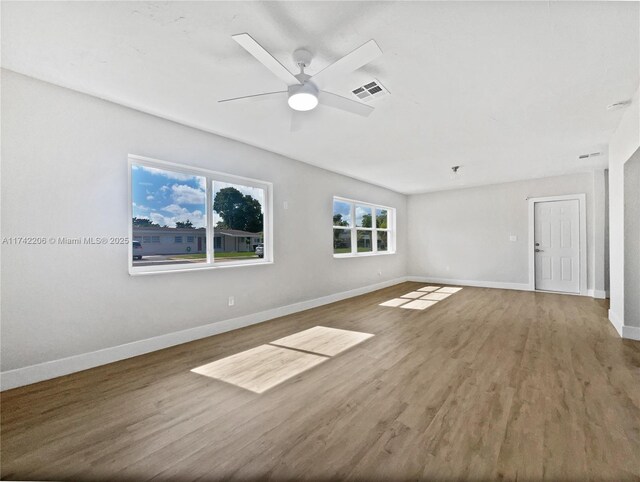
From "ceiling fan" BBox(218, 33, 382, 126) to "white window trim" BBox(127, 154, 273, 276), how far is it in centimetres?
170

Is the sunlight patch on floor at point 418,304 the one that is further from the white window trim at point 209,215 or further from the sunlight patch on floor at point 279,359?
the white window trim at point 209,215

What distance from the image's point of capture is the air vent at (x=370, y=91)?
103 inches

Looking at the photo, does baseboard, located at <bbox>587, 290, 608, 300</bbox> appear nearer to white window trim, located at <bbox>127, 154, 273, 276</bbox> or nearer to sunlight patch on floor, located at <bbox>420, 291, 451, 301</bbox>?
sunlight patch on floor, located at <bbox>420, 291, 451, 301</bbox>

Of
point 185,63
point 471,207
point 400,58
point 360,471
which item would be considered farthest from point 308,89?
point 471,207

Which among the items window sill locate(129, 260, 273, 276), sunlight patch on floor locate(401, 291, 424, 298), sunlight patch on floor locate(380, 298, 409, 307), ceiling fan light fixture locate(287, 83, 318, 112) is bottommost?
sunlight patch on floor locate(401, 291, 424, 298)

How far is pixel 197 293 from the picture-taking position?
3559 mm

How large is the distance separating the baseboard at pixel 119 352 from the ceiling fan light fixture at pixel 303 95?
113 inches

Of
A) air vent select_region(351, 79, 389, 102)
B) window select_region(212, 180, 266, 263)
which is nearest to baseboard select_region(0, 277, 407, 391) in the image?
window select_region(212, 180, 266, 263)

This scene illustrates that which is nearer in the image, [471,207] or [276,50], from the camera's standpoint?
[276,50]

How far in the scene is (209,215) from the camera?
12.5 feet

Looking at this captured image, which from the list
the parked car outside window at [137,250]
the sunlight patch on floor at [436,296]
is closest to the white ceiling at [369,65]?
the parked car outside window at [137,250]

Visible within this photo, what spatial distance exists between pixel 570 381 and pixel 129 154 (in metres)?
4.73

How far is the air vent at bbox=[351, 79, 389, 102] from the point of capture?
260 centimetres

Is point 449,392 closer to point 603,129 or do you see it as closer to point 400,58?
point 400,58
